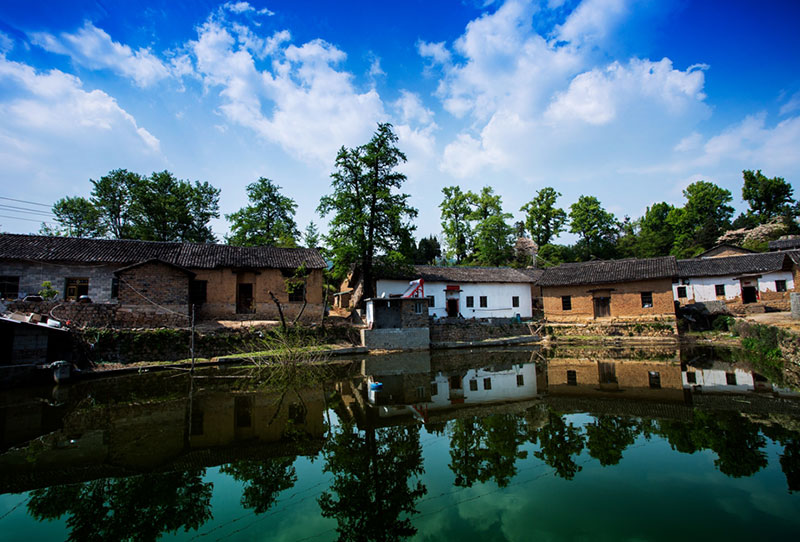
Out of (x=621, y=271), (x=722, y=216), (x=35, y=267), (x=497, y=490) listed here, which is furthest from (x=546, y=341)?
(x=722, y=216)

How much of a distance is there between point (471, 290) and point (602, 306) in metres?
8.75

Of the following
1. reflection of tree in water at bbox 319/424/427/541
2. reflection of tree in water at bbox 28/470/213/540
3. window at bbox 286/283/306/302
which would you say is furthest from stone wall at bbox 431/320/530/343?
reflection of tree in water at bbox 28/470/213/540

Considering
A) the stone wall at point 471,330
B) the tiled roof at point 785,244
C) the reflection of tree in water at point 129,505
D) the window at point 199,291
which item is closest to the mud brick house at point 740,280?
the tiled roof at point 785,244

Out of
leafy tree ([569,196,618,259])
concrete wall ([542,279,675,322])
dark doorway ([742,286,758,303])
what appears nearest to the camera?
concrete wall ([542,279,675,322])

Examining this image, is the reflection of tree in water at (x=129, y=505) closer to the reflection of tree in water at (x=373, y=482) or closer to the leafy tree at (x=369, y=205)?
the reflection of tree in water at (x=373, y=482)

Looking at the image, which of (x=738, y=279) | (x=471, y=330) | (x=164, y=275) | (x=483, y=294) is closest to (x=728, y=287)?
(x=738, y=279)

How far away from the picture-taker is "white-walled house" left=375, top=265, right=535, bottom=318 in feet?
81.6

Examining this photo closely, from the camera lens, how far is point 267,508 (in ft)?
14.5

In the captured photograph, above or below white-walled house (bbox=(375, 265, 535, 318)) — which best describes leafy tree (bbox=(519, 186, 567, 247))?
above

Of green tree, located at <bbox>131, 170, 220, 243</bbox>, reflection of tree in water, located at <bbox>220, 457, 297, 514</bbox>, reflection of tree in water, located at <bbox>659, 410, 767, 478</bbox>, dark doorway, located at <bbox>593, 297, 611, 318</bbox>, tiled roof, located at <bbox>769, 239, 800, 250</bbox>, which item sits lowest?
reflection of tree in water, located at <bbox>220, 457, 297, 514</bbox>

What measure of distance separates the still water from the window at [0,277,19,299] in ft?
34.3

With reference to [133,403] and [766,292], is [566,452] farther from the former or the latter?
[766,292]

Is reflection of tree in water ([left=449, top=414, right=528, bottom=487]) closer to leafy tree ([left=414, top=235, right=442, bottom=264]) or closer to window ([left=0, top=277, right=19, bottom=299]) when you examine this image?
window ([left=0, top=277, right=19, bottom=299])

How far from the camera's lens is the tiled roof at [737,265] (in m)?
23.9
